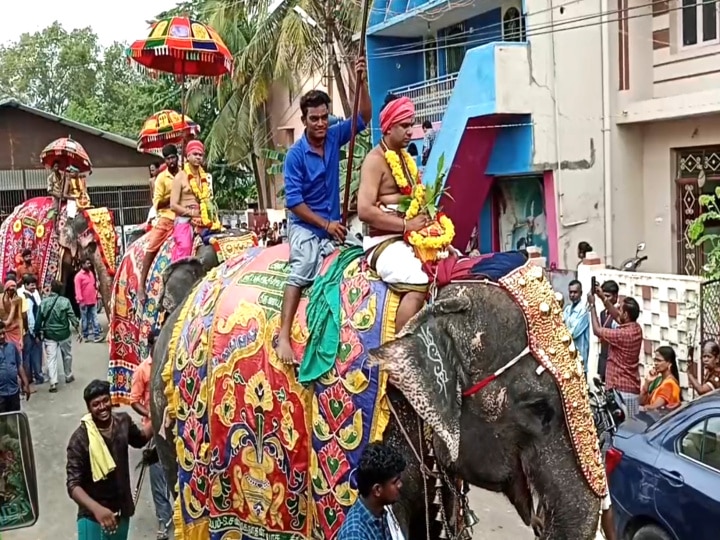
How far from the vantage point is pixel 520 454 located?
3.80 meters

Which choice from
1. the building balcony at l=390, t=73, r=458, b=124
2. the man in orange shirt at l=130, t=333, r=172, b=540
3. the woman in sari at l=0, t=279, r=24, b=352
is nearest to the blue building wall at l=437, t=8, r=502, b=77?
the building balcony at l=390, t=73, r=458, b=124

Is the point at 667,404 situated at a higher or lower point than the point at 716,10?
lower

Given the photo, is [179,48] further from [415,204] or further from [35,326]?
[415,204]

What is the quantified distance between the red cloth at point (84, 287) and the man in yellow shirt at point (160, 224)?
569 centimetres

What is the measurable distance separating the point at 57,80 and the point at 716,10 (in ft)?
135

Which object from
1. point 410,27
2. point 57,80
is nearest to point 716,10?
point 410,27

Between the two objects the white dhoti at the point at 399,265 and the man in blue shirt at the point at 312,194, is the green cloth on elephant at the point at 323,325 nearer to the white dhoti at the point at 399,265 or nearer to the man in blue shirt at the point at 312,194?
the man in blue shirt at the point at 312,194

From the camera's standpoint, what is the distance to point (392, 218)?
4.14 meters

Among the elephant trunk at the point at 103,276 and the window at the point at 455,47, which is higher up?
the window at the point at 455,47

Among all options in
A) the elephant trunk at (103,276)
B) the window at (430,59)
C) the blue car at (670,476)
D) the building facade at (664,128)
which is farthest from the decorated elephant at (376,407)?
the window at (430,59)

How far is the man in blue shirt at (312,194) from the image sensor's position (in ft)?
14.8

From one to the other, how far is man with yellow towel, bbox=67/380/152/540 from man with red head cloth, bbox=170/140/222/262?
302cm

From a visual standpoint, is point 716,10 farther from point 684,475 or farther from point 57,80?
point 57,80

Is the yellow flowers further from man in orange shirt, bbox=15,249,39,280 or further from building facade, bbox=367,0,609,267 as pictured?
man in orange shirt, bbox=15,249,39,280
